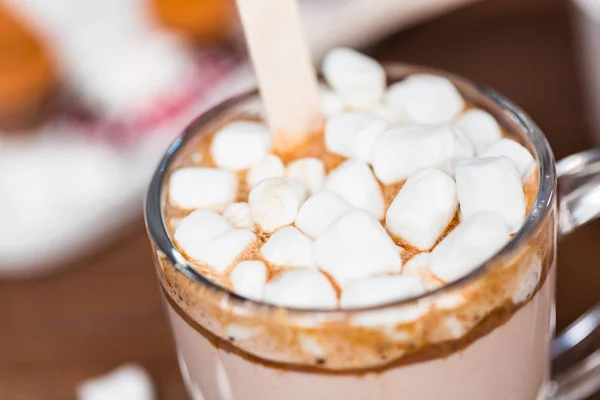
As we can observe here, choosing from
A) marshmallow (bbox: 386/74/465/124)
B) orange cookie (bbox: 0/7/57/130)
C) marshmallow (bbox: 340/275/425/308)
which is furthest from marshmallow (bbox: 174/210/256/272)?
orange cookie (bbox: 0/7/57/130)

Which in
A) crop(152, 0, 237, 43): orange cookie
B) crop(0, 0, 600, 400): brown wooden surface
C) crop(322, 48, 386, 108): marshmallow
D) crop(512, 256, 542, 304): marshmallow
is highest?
crop(322, 48, 386, 108): marshmallow

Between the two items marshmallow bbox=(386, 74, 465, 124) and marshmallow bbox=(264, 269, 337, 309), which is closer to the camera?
marshmallow bbox=(264, 269, 337, 309)

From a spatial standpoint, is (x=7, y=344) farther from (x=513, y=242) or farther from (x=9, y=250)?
(x=513, y=242)

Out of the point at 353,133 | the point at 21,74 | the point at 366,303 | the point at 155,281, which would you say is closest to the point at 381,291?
the point at 366,303

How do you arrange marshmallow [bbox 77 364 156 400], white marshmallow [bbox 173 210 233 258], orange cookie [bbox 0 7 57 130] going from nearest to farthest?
1. white marshmallow [bbox 173 210 233 258]
2. marshmallow [bbox 77 364 156 400]
3. orange cookie [bbox 0 7 57 130]

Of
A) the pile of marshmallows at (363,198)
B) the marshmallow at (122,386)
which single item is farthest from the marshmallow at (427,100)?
the marshmallow at (122,386)

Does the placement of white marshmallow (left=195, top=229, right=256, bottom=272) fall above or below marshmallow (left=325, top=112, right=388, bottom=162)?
below

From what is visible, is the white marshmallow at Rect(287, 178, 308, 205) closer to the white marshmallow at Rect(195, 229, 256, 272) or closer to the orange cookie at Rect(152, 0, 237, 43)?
the white marshmallow at Rect(195, 229, 256, 272)

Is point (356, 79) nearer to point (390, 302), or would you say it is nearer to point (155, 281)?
point (390, 302)
